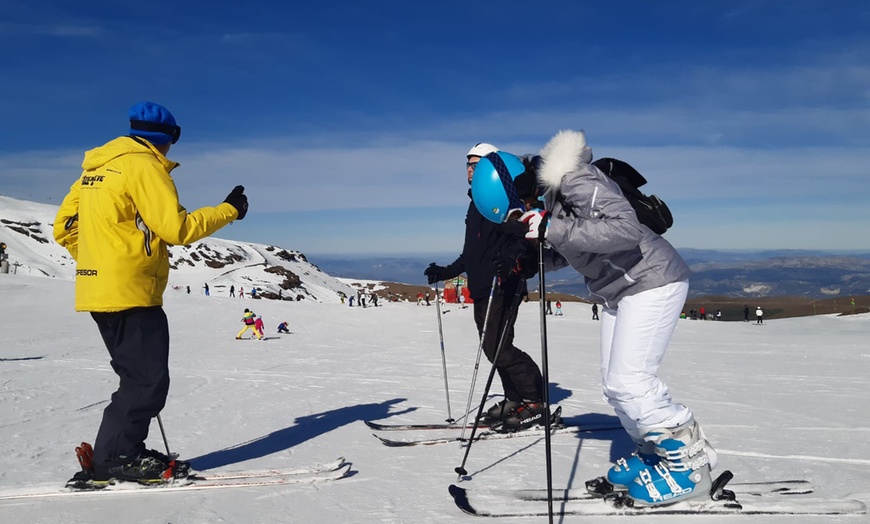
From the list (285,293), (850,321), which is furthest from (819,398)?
(285,293)

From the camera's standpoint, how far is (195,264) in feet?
206

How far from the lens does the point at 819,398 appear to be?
7.66 metres

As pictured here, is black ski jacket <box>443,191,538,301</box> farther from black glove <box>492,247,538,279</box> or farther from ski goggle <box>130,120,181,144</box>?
ski goggle <box>130,120,181,144</box>

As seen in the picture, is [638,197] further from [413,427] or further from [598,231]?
[413,427]

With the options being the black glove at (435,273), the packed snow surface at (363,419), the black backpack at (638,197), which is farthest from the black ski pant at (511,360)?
the black backpack at (638,197)

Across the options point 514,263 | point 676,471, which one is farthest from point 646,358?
point 514,263

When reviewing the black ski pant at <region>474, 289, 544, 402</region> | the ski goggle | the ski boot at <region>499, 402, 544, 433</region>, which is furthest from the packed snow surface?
the ski goggle

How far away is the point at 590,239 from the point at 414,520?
1821 millimetres

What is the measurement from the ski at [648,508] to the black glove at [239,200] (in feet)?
7.16

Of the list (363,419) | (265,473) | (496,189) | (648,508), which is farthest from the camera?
(363,419)

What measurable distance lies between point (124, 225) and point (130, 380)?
949 millimetres

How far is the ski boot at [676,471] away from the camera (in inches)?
133

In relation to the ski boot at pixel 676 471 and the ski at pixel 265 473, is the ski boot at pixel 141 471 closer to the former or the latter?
the ski at pixel 265 473

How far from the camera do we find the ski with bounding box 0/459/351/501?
3.53 metres
